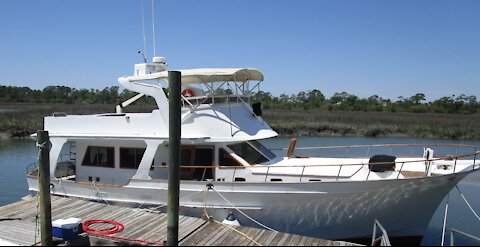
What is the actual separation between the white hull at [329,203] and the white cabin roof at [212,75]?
8.67 ft

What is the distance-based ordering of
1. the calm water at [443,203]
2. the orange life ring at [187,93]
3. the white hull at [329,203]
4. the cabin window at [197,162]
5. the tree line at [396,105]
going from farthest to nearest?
the tree line at [396,105]
the calm water at [443,203]
the orange life ring at [187,93]
the cabin window at [197,162]
the white hull at [329,203]

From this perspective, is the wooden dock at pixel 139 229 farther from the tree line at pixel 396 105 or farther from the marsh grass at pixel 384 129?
the tree line at pixel 396 105

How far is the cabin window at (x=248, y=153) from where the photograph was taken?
31.0 ft

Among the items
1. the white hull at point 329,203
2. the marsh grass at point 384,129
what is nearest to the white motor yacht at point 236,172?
the white hull at point 329,203

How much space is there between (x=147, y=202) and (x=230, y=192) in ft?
7.05

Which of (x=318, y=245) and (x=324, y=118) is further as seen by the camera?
(x=324, y=118)

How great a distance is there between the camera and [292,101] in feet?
220

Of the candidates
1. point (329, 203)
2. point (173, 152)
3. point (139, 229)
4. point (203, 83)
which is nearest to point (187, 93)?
point (203, 83)

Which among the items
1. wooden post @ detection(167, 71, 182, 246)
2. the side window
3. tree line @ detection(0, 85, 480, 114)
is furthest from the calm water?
tree line @ detection(0, 85, 480, 114)

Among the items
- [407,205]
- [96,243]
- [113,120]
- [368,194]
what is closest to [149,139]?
[113,120]

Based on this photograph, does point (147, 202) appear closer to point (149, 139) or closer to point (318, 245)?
point (149, 139)

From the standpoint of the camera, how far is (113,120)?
9.82 m

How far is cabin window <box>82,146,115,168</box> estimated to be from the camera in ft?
32.9

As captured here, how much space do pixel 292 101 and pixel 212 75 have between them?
58679mm
